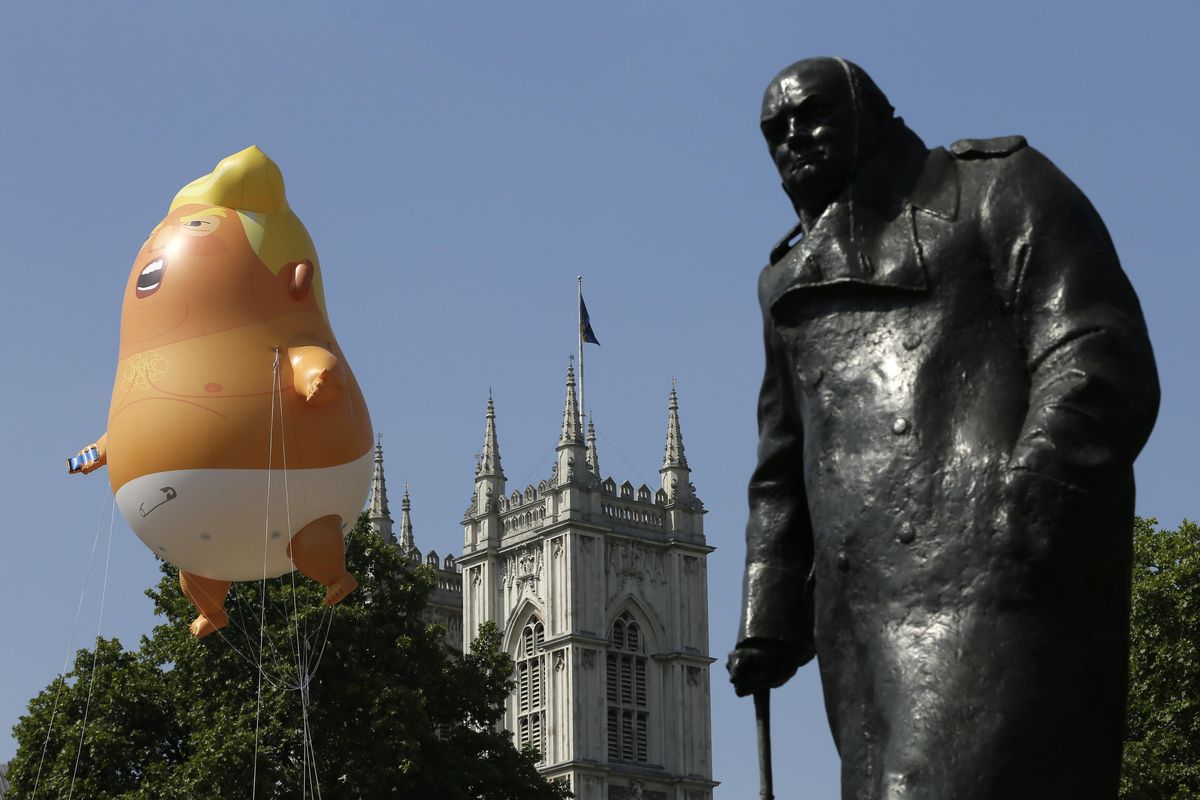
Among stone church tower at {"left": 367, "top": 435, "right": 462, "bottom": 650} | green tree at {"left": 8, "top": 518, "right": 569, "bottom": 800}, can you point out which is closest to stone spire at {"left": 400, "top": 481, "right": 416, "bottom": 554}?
stone church tower at {"left": 367, "top": 435, "right": 462, "bottom": 650}

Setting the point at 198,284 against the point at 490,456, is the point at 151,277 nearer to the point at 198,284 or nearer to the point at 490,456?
the point at 198,284

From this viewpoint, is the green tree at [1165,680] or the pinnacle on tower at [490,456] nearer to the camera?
the green tree at [1165,680]

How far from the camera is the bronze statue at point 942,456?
13.0ft

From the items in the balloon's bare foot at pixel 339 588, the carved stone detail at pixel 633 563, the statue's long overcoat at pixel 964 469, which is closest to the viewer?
the statue's long overcoat at pixel 964 469

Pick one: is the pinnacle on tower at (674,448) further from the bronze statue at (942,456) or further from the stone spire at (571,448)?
the bronze statue at (942,456)

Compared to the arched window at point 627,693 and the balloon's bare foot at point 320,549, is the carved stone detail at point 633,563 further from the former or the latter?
the balloon's bare foot at point 320,549

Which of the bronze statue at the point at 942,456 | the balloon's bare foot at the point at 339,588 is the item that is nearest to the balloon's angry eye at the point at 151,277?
the balloon's bare foot at the point at 339,588

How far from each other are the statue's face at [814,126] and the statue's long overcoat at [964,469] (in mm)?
64

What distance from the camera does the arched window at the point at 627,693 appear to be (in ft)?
249

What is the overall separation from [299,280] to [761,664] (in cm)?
1592

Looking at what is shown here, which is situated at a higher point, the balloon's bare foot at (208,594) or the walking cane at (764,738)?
the balloon's bare foot at (208,594)

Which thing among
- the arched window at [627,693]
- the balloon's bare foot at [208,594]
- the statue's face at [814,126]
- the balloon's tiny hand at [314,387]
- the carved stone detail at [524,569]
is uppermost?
the carved stone detail at [524,569]

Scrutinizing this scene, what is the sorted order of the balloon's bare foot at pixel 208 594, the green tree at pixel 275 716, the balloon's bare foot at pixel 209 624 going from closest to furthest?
the balloon's bare foot at pixel 208 594
the balloon's bare foot at pixel 209 624
the green tree at pixel 275 716

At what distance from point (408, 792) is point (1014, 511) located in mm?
29101
